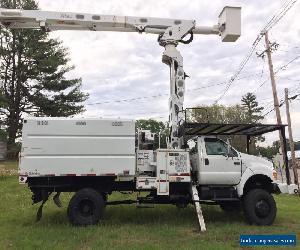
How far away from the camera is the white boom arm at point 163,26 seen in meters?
13.7

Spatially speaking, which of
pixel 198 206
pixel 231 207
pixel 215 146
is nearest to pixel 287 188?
pixel 231 207

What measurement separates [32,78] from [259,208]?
3546cm

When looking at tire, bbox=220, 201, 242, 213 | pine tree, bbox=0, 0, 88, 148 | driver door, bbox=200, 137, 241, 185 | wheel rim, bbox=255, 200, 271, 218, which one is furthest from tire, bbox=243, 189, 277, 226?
pine tree, bbox=0, 0, 88, 148

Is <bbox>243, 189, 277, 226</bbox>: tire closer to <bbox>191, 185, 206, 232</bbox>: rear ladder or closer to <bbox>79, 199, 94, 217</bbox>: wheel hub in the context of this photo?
<bbox>191, 185, 206, 232</bbox>: rear ladder

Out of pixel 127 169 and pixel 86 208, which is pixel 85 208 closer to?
pixel 86 208

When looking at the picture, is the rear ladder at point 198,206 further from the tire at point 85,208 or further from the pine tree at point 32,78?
the pine tree at point 32,78

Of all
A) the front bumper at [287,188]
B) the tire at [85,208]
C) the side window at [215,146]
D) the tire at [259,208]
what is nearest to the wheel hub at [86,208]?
the tire at [85,208]

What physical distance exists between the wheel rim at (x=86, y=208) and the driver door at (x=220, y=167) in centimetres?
356

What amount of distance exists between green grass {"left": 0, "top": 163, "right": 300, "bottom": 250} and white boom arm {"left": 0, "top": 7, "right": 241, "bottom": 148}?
277cm

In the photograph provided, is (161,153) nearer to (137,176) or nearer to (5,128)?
(137,176)

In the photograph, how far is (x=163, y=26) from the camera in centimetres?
1434

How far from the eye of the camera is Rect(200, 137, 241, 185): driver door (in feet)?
43.0

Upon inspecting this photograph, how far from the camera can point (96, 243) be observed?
33.1 feet

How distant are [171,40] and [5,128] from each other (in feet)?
106
